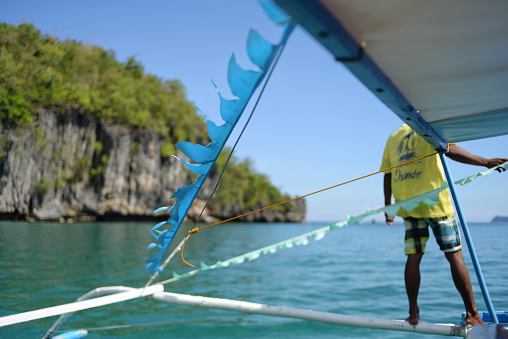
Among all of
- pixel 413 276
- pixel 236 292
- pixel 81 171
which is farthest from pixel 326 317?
pixel 81 171

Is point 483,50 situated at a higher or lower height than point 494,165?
higher

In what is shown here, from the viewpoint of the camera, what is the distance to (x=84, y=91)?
3978 centimetres

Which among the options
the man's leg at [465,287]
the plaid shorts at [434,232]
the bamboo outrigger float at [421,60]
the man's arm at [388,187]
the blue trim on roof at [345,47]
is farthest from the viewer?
the man's arm at [388,187]

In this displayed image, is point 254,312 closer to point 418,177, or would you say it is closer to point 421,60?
point 418,177

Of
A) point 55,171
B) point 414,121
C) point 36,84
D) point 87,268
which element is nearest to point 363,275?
point 87,268

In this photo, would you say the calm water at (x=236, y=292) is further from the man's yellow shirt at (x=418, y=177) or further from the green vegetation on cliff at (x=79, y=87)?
the green vegetation on cliff at (x=79, y=87)

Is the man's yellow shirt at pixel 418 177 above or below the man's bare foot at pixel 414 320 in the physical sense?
above

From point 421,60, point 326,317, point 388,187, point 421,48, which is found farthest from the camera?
point 388,187

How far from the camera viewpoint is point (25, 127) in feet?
113

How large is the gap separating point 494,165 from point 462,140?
0.77 ft

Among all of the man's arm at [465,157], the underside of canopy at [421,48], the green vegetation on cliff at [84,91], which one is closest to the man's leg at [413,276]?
the man's arm at [465,157]

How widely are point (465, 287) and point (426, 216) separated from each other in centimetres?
46

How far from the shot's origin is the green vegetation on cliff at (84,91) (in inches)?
1390

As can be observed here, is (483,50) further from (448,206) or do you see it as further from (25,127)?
(25,127)
